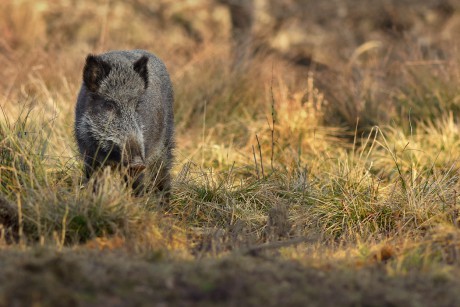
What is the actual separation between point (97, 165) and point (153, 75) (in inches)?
45.5

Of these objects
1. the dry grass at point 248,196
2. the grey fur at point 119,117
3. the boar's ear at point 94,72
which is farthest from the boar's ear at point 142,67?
the dry grass at point 248,196

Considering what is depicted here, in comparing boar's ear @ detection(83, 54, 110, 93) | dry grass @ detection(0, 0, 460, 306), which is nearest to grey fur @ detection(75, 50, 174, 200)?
boar's ear @ detection(83, 54, 110, 93)

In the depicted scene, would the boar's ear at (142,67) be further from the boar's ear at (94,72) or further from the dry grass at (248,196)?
the dry grass at (248,196)

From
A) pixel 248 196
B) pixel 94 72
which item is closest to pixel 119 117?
pixel 94 72

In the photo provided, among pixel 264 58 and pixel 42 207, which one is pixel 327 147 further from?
pixel 42 207

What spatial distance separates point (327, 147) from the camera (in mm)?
8086

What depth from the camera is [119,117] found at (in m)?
5.50

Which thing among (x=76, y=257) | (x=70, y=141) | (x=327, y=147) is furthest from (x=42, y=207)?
(x=327, y=147)

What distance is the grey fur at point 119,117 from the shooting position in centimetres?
539

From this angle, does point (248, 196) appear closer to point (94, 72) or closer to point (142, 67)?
point (142, 67)

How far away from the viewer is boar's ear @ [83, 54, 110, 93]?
5.51 meters

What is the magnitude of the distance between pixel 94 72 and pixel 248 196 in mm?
1668

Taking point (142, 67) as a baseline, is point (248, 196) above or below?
below

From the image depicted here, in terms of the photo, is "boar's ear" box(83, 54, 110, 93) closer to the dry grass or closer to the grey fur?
the grey fur
